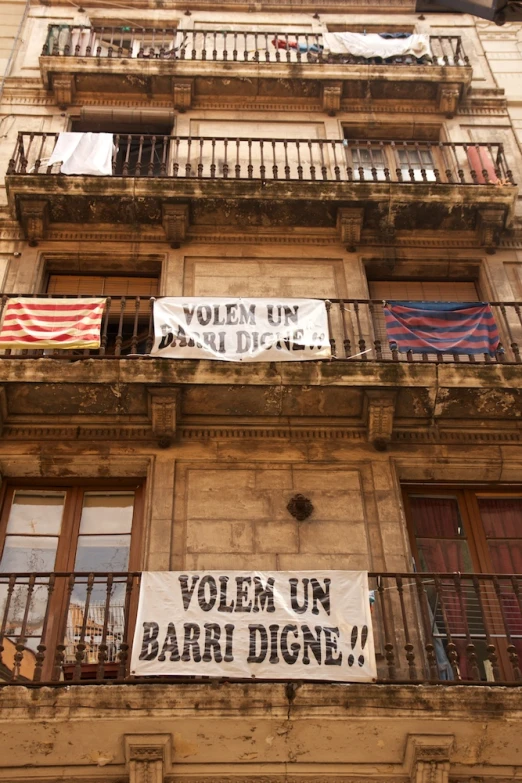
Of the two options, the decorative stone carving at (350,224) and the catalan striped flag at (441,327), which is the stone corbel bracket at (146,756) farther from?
the decorative stone carving at (350,224)

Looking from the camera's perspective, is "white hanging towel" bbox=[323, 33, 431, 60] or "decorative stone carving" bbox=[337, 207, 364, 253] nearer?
"decorative stone carving" bbox=[337, 207, 364, 253]

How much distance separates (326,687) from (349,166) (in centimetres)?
860

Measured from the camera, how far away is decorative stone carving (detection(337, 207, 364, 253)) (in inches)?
474

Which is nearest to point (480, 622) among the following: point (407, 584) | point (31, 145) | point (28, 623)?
point (407, 584)

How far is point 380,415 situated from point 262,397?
126cm

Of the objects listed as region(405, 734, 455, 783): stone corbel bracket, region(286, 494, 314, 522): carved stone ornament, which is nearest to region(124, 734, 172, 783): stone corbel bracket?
region(405, 734, 455, 783): stone corbel bracket

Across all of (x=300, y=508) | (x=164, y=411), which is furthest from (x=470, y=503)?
(x=164, y=411)

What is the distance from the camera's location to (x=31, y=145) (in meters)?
13.4

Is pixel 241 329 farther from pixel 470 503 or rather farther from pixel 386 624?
pixel 386 624

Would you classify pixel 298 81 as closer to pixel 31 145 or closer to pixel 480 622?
pixel 31 145

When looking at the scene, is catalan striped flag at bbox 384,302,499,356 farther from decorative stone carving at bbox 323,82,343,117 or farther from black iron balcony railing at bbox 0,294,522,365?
decorative stone carving at bbox 323,82,343,117

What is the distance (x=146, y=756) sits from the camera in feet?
23.0

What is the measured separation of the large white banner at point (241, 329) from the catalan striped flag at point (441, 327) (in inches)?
35.2

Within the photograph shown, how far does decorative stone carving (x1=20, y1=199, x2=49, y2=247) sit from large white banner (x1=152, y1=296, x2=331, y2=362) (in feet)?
8.59
